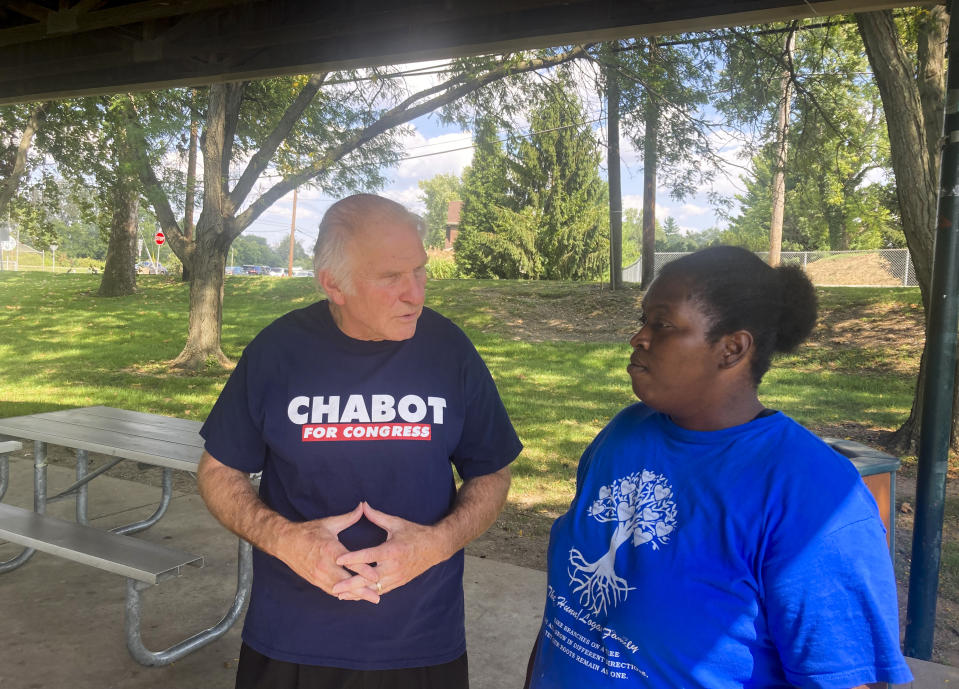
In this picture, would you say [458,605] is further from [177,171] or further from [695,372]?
[177,171]

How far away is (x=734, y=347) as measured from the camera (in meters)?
1.35

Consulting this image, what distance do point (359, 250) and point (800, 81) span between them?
24.0 feet

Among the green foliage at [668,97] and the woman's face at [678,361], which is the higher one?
the green foliage at [668,97]

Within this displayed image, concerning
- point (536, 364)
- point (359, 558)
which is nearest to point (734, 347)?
point (359, 558)

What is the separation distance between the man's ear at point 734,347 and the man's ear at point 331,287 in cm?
85

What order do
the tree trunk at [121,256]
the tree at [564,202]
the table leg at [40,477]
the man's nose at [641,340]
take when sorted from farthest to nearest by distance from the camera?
the tree at [564,202] < the tree trunk at [121,256] < the table leg at [40,477] < the man's nose at [641,340]

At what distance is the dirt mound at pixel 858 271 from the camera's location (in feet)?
69.9

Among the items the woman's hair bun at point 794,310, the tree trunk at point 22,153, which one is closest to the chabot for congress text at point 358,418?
the woman's hair bun at point 794,310

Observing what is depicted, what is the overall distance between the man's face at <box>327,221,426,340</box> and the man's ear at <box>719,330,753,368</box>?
2.24ft

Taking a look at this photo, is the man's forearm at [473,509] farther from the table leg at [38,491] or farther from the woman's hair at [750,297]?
the table leg at [38,491]

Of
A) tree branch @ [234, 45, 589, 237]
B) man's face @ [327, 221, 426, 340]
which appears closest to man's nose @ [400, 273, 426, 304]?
man's face @ [327, 221, 426, 340]

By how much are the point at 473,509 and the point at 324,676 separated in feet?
1.61

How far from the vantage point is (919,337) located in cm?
1223

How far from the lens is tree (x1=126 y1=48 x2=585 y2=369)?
393 inches
